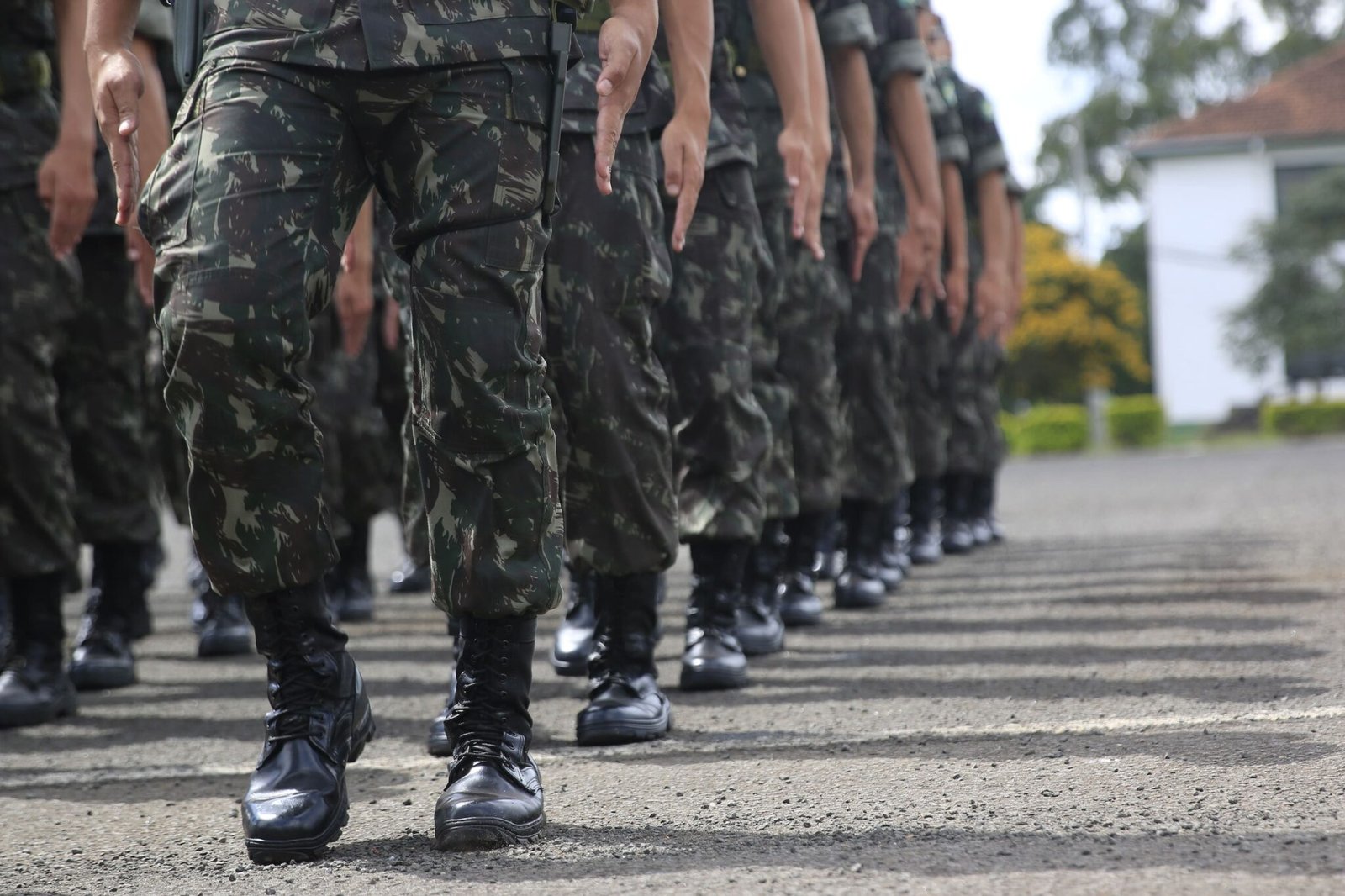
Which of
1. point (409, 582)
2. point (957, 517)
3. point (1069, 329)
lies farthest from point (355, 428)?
point (1069, 329)

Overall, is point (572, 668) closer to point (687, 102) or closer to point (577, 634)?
point (577, 634)

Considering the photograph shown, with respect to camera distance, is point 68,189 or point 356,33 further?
point 68,189

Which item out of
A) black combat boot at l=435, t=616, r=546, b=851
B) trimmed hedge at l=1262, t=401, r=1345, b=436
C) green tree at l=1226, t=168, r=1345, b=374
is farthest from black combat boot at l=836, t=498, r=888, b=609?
green tree at l=1226, t=168, r=1345, b=374

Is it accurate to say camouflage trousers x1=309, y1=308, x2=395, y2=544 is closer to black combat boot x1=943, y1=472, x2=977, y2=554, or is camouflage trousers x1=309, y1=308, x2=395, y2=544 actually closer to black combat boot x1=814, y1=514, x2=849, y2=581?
black combat boot x1=814, y1=514, x2=849, y2=581

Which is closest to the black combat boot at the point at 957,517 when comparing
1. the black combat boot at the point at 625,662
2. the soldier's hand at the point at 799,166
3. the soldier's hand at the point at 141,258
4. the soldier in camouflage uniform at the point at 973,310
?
the soldier in camouflage uniform at the point at 973,310

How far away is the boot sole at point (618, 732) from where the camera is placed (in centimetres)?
338

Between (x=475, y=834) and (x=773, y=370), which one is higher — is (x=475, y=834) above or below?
below

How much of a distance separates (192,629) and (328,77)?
3.96 metres

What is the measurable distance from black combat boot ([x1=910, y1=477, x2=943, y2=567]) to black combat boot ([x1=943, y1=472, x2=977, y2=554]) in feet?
1.18

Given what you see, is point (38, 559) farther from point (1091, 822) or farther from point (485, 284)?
point (1091, 822)

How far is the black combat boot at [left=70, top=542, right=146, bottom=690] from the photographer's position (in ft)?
15.1

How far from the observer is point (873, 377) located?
6176 mm

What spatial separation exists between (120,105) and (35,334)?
1.46 meters

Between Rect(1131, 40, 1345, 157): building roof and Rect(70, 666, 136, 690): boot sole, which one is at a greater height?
Rect(1131, 40, 1345, 157): building roof
